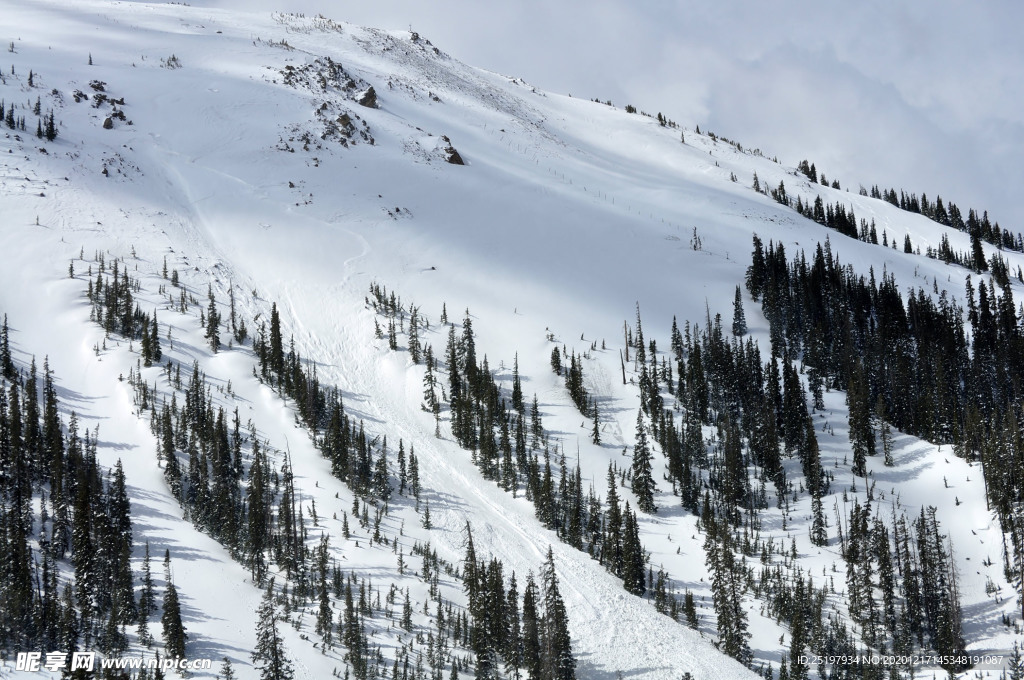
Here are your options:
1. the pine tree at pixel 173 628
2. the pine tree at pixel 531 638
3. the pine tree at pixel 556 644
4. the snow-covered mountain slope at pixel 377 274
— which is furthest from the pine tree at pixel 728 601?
the pine tree at pixel 173 628

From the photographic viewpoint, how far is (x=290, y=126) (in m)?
158

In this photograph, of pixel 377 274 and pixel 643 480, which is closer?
pixel 643 480

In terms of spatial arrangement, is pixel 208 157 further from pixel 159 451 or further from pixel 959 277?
pixel 959 277

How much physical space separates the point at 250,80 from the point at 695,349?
408 feet

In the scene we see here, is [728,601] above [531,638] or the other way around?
above

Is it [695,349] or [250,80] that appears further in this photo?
[250,80]

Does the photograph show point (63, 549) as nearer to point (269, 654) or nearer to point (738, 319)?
point (269, 654)

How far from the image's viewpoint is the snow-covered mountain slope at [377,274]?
67.1 meters

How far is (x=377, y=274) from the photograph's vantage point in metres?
121

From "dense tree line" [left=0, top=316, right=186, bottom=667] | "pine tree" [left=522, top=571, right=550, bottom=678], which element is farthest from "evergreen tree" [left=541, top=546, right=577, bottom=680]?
"dense tree line" [left=0, top=316, right=186, bottom=667]

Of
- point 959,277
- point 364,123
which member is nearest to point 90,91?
point 364,123

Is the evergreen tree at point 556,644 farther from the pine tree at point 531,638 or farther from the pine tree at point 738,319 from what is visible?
the pine tree at point 738,319

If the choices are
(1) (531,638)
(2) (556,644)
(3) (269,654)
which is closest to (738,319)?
(2) (556,644)

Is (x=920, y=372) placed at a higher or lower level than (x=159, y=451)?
higher
